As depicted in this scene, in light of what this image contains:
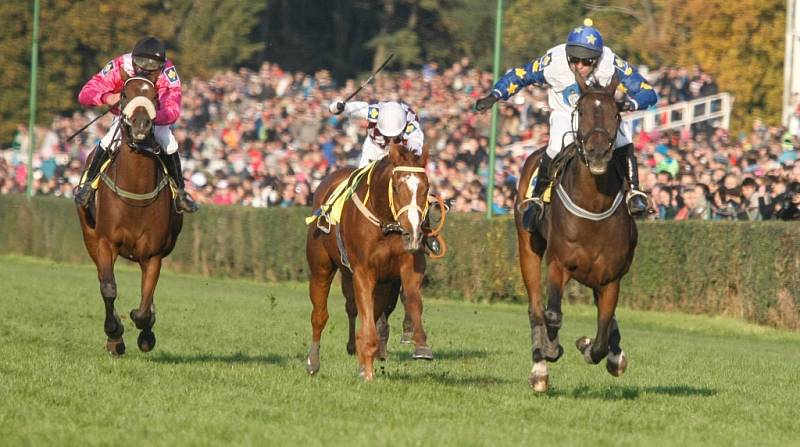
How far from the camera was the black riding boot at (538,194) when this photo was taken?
9.91m

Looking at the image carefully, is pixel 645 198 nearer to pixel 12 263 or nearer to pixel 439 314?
pixel 439 314

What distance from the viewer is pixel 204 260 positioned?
1131 inches

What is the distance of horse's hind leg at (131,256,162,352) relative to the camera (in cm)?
1131

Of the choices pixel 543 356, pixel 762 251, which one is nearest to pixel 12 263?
pixel 762 251

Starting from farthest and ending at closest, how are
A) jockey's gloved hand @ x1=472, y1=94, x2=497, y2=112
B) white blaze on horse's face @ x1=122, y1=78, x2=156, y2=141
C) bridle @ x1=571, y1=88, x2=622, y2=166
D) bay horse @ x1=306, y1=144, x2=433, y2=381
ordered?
white blaze on horse's face @ x1=122, y1=78, x2=156, y2=141 < jockey's gloved hand @ x1=472, y1=94, x2=497, y2=112 < bay horse @ x1=306, y1=144, x2=433, y2=381 < bridle @ x1=571, y1=88, x2=622, y2=166

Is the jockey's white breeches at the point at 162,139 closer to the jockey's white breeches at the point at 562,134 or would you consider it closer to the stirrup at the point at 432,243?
the stirrup at the point at 432,243

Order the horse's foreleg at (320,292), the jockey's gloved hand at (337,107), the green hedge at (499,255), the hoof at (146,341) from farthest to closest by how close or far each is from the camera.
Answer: the green hedge at (499,255) → the jockey's gloved hand at (337,107) → the hoof at (146,341) → the horse's foreleg at (320,292)

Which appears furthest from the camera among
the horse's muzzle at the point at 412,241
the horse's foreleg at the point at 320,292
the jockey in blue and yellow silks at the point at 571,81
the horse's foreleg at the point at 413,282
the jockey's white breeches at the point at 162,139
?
the jockey's white breeches at the point at 162,139

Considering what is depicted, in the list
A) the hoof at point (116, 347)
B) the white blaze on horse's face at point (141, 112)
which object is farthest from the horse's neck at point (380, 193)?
the hoof at point (116, 347)

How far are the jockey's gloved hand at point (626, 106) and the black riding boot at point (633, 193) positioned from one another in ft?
0.88

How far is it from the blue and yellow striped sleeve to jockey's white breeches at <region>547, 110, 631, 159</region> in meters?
0.26

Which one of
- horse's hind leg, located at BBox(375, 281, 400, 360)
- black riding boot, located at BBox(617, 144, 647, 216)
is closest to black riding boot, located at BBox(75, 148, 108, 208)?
horse's hind leg, located at BBox(375, 281, 400, 360)

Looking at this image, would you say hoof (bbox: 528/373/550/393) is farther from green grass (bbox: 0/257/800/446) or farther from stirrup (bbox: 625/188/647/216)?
stirrup (bbox: 625/188/647/216)

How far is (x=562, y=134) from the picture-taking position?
10094 millimetres
